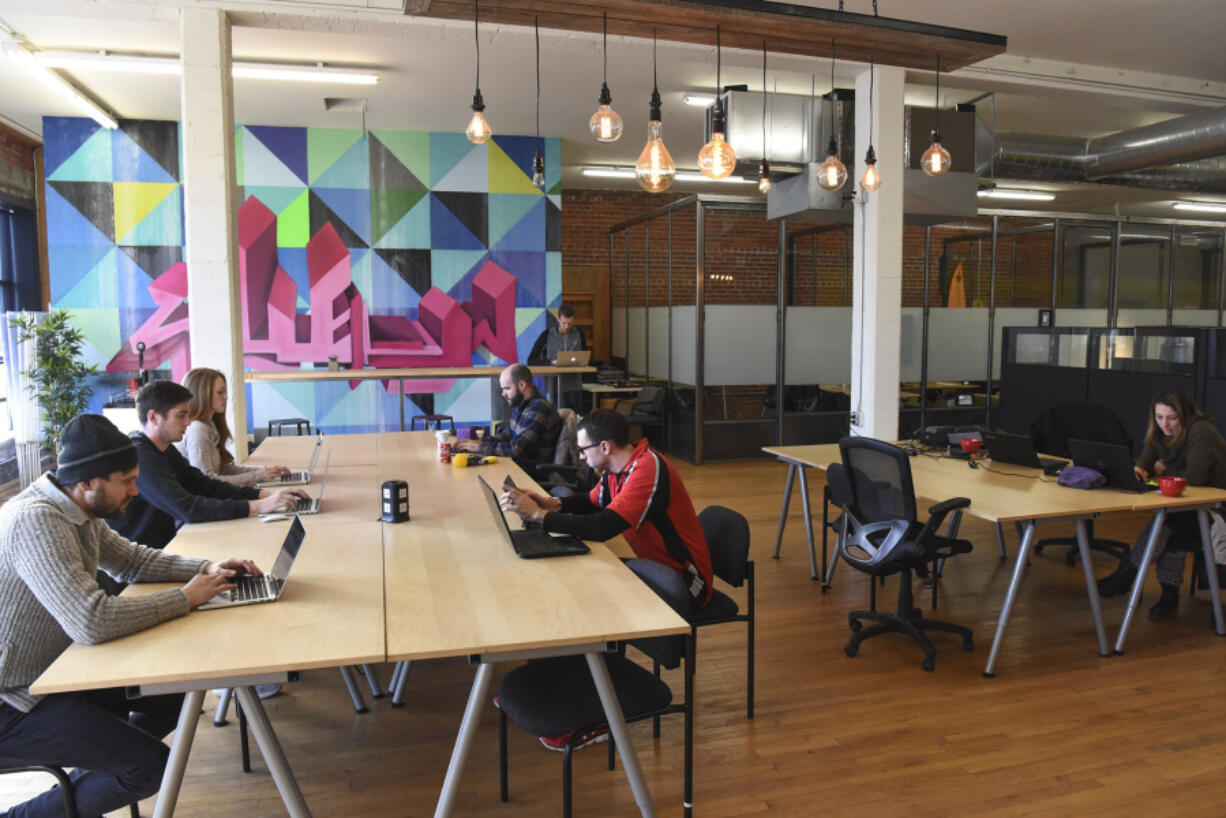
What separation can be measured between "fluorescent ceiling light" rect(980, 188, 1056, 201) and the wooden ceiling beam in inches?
323

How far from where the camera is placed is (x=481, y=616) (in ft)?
7.09

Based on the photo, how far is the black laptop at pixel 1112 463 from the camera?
3922mm

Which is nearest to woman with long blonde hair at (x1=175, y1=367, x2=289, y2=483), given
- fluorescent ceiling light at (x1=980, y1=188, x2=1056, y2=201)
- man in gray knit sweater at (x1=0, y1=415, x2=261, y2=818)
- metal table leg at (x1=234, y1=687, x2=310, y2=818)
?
man in gray knit sweater at (x1=0, y1=415, x2=261, y2=818)

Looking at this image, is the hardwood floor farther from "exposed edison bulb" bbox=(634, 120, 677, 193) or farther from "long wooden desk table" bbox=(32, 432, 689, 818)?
"exposed edison bulb" bbox=(634, 120, 677, 193)

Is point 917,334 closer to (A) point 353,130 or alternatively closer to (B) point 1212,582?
(B) point 1212,582

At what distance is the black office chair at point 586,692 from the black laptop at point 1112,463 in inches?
102

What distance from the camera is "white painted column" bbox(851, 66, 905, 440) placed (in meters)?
6.10

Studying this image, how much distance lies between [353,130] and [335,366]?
2.52 metres

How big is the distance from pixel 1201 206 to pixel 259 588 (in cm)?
1469

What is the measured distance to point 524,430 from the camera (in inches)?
196

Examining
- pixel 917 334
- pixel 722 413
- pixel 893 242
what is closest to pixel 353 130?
pixel 722 413

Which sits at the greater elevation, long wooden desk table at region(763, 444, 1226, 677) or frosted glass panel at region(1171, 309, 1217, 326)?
frosted glass panel at region(1171, 309, 1217, 326)

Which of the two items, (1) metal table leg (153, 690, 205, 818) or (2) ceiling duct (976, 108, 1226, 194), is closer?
(1) metal table leg (153, 690, 205, 818)

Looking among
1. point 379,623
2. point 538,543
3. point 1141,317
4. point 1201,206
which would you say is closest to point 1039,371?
point 1141,317
